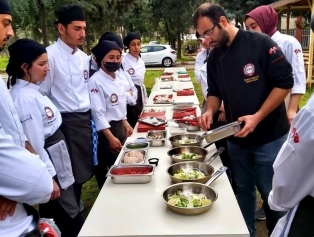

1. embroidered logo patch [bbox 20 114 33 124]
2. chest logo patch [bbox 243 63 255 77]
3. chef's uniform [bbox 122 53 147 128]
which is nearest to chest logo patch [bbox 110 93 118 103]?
embroidered logo patch [bbox 20 114 33 124]

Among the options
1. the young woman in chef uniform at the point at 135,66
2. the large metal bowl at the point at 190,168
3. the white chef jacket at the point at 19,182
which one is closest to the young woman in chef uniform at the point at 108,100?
the large metal bowl at the point at 190,168

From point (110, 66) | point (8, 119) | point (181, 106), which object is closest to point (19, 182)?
point (8, 119)

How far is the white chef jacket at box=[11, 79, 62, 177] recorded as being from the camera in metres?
2.14

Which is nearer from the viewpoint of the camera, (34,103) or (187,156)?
(34,103)

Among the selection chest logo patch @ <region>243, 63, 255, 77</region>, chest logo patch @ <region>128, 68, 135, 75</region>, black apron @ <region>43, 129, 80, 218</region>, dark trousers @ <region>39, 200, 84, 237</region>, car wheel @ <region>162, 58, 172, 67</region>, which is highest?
chest logo patch @ <region>243, 63, 255, 77</region>

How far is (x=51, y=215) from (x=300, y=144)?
203cm

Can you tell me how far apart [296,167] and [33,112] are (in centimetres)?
162

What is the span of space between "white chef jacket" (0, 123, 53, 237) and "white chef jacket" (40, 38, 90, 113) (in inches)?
56.9

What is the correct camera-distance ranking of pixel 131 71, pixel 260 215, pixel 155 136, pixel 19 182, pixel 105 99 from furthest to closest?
pixel 131 71, pixel 260 215, pixel 105 99, pixel 155 136, pixel 19 182

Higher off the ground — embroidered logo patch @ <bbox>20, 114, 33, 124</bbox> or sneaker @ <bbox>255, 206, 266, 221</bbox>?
embroidered logo patch @ <bbox>20, 114, 33, 124</bbox>

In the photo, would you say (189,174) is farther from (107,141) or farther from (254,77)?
(107,141)

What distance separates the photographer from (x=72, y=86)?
9.14ft

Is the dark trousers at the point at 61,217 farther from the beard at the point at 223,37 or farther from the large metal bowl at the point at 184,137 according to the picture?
the beard at the point at 223,37

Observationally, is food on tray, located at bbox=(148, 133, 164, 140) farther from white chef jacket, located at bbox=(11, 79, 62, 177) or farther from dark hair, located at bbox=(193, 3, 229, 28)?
dark hair, located at bbox=(193, 3, 229, 28)
